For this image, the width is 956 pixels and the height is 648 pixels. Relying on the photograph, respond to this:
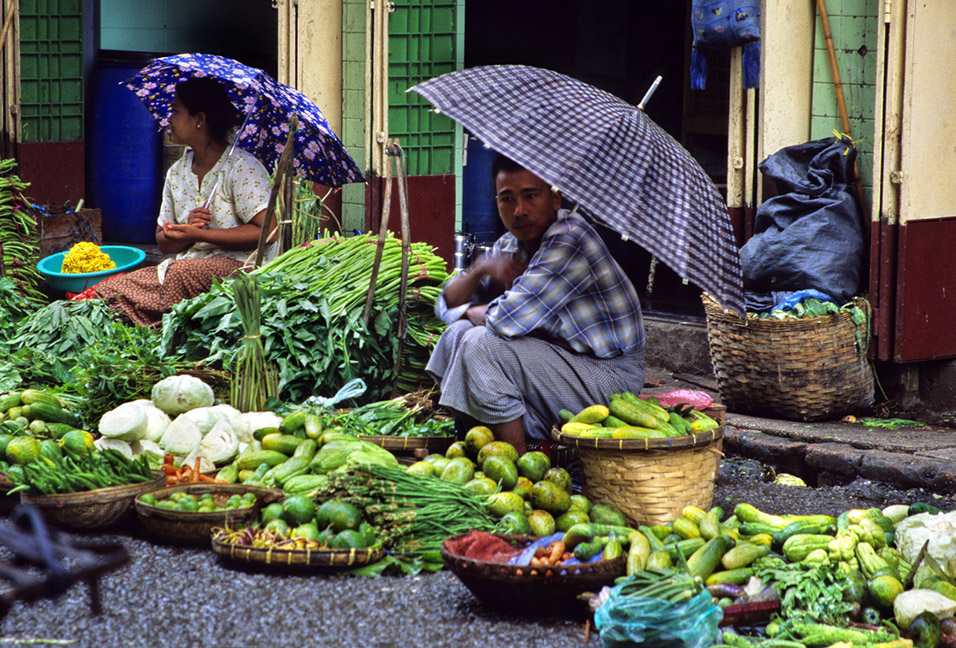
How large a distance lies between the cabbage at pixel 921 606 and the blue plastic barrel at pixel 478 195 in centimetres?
615

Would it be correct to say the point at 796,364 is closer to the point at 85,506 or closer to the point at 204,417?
the point at 204,417

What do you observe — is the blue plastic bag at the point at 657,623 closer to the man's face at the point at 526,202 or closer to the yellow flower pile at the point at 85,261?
the man's face at the point at 526,202

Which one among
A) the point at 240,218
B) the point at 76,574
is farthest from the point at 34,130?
the point at 76,574

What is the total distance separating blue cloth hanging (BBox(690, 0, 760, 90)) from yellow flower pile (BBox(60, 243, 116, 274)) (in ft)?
13.5

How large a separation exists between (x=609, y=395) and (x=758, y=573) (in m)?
1.22

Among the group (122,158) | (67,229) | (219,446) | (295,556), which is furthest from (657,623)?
(122,158)

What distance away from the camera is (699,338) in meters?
7.09

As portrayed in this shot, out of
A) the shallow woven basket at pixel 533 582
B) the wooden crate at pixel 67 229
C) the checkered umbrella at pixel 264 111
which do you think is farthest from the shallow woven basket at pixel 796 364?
the wooden crate at pixel 67 229

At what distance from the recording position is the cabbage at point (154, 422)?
464cm

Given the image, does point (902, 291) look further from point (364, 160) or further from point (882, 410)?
point (364, 160)

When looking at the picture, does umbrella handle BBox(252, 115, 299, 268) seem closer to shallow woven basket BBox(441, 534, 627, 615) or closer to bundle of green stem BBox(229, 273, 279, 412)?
bundle of green stem BBox(229, 273, 279, 412)

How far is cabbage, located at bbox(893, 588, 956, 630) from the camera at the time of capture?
10.8 feet

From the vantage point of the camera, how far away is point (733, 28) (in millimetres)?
6586

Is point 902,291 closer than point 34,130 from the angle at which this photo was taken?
Yes
